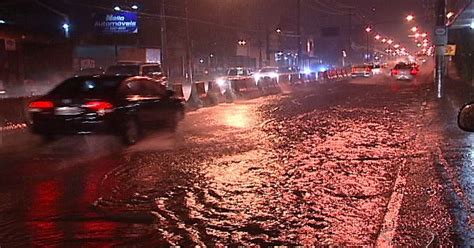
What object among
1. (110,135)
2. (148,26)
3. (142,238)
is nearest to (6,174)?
(110,135)

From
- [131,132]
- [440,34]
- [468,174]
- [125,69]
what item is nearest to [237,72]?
[125,69]

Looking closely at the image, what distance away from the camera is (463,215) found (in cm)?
691

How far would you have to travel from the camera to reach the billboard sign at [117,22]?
43562mm

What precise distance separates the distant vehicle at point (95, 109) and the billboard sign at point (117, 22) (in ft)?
101

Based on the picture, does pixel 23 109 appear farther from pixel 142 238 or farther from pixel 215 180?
pixel 142 238

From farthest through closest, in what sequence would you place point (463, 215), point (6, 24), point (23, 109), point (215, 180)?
point (6, 24), point (23, 109), point (215, 180), point (463, 215)

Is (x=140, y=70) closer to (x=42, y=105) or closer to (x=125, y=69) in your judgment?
(x=125, y=69)

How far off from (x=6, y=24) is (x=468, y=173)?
30450 mm

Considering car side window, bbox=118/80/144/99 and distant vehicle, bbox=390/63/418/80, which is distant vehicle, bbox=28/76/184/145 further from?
distant vehicle, bbox=390/63/418/80

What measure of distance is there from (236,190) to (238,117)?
11.6m

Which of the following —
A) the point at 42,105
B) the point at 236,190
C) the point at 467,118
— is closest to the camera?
the point at 467,118

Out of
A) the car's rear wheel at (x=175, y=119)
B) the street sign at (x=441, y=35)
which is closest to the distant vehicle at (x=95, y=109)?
the car's rear wheel at (x=175, y=119)

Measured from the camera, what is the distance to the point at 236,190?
833cm

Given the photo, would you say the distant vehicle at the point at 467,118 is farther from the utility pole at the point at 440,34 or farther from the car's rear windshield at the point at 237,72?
the car's rear windshield at the point at 237,72
